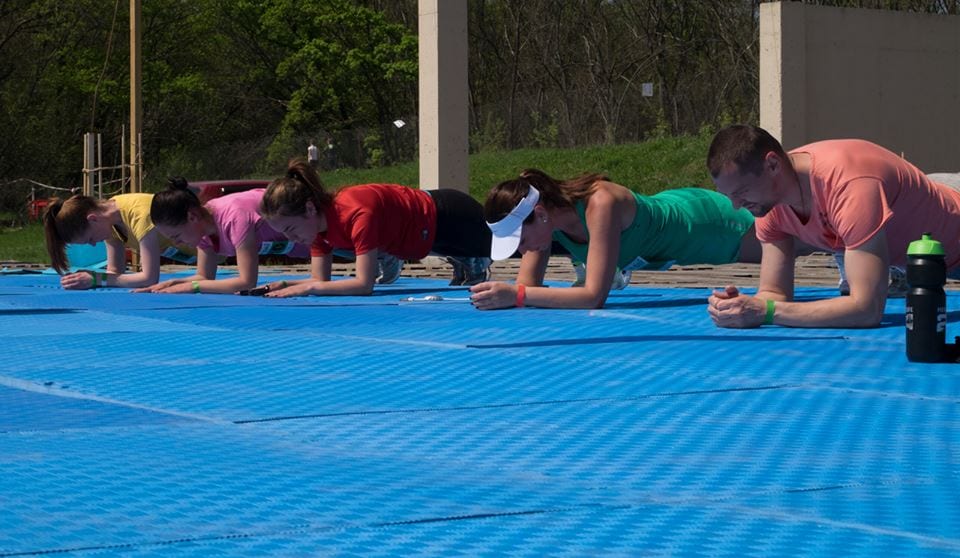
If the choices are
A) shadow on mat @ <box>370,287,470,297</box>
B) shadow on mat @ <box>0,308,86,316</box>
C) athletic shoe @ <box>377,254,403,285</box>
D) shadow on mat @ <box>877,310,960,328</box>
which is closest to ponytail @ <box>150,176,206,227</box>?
shadow on mat @ <box>0,308,86,316</box>

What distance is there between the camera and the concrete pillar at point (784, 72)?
47.4 feet

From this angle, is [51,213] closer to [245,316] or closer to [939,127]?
[245,316]

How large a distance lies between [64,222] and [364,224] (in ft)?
6.65

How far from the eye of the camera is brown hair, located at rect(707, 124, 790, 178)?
4910mm

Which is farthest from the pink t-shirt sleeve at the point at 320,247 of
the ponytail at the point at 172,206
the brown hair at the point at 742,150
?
the brown hair at the point at 742,150

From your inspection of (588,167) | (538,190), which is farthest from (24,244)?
(538,190)

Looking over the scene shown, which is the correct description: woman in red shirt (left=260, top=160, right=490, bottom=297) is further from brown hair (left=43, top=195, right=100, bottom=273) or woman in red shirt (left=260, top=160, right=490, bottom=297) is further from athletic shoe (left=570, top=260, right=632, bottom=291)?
brown hair (left=43, top=195, right=100, bottom=273)

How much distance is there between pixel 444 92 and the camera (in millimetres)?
13898

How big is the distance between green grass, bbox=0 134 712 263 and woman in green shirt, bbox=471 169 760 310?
1516 cm

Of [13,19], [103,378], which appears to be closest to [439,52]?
[103,378]

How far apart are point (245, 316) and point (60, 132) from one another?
37.9 meters

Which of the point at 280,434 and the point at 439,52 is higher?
the point at 439,52

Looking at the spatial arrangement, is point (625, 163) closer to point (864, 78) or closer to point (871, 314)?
point (864, 78)

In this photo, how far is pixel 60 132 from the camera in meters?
42.7
